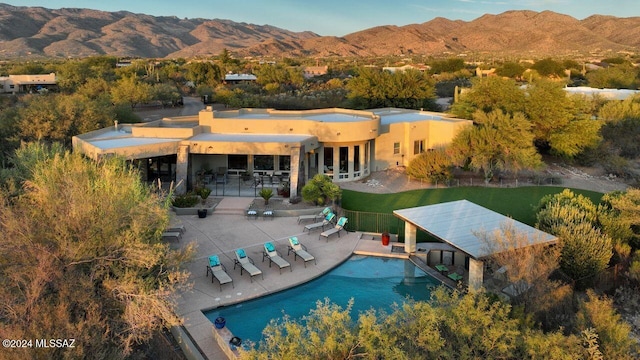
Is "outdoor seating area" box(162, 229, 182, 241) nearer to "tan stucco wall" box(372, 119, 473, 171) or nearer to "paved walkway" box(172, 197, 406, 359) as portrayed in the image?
"paved walkway" box(172, 197, 406, 359)

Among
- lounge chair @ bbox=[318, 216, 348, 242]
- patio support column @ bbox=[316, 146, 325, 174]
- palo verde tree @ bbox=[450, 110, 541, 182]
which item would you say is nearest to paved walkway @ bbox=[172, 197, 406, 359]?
lounge chair @ bbox=[318, 216, 348, 242]

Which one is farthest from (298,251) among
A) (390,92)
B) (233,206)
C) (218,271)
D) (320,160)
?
(390,92)

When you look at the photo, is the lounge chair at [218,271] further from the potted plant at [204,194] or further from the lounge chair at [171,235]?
the potted plant at [204,194]

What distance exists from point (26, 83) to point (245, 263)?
71.4 meters

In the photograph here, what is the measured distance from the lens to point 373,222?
21781mm

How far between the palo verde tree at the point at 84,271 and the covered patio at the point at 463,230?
8455mm

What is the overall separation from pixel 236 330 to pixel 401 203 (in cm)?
1376

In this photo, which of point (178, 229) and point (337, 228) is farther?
point (337, 228)

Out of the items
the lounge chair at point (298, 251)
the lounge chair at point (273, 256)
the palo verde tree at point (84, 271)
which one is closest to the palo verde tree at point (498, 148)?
the lounge chair at point (298, 251)

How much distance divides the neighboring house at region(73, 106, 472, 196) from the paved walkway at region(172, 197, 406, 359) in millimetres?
3427

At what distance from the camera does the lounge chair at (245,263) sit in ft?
52.4

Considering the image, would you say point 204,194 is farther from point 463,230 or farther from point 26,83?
point 26,83

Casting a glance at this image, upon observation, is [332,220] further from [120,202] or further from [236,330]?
[120,202]

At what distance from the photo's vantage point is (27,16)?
7165 inches
